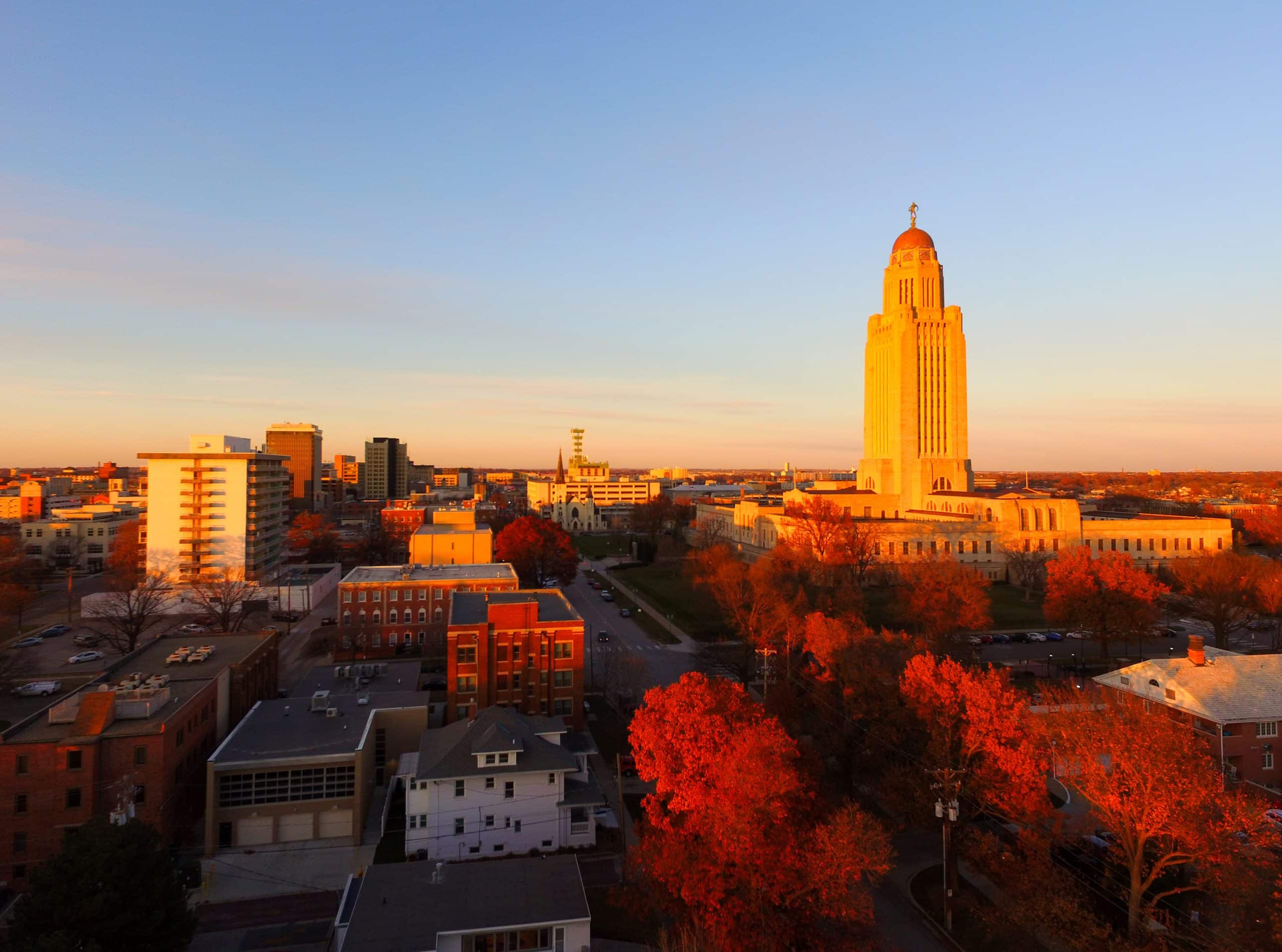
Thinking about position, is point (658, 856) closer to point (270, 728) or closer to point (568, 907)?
point (568, 907)

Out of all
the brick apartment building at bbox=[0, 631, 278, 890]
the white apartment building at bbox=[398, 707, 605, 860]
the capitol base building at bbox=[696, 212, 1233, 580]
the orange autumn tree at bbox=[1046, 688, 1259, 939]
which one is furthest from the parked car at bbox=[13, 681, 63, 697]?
the capitol base building at bbox=[696, 212, 1233, 580]

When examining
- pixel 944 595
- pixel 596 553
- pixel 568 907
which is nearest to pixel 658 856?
pixel 568 907

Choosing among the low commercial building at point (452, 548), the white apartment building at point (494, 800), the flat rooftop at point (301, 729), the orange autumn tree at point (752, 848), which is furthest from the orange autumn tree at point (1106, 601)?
the low commercial building at point (452, 548)

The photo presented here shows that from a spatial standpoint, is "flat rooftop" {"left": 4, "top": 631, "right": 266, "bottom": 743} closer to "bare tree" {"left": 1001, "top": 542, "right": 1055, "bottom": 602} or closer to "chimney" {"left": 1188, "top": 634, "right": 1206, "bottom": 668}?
"chimney" {"left": 1188, "top": 634, "right": 1206, "bottom": 668}

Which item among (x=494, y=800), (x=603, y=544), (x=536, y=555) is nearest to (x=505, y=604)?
(x=494, y=800)

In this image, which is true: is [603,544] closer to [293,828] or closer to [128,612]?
[128,612]

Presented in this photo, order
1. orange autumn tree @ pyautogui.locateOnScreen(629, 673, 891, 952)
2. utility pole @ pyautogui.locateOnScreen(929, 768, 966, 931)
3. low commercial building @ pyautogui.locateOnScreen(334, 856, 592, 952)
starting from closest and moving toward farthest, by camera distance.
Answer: orange autumn tree @ pyautogui.locateOnScreen(629, 673, 891, 952) → low commercial building @ pyautogui.locateOnScreen(334, 856, 592, 952) → utility pole @ pyautogui.locateOnScreen(929, 768, 966, 931)
